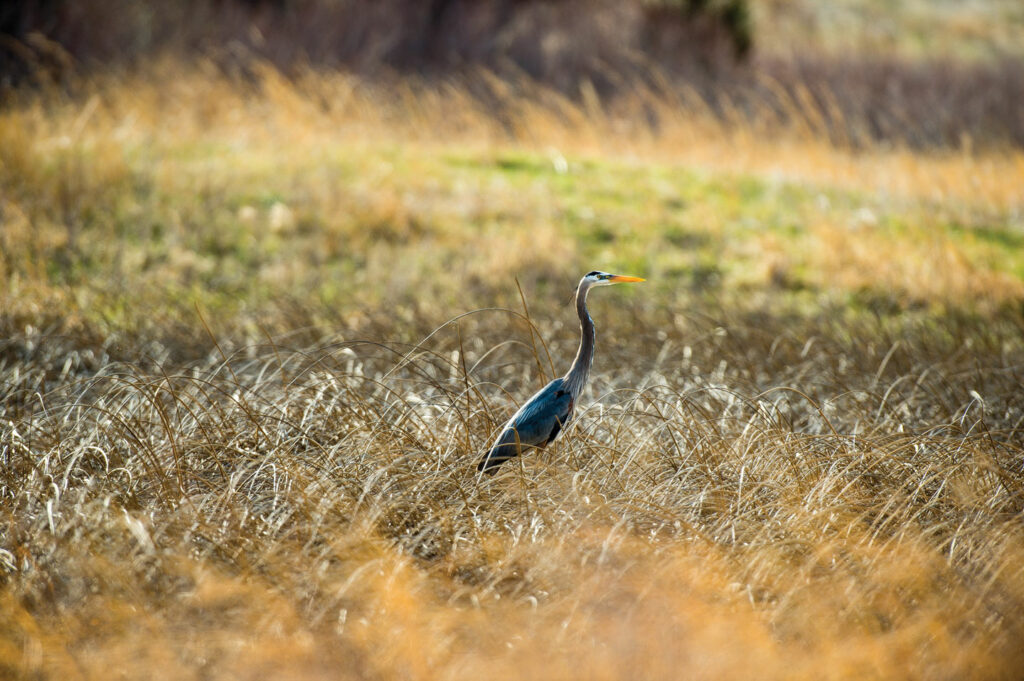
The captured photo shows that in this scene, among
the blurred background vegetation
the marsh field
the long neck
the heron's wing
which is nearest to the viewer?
the marsh field

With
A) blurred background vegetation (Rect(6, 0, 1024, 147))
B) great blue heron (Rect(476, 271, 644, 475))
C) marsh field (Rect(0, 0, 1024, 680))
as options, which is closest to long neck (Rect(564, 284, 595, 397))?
great blue heron (Rect(476, 271, 644, 475))

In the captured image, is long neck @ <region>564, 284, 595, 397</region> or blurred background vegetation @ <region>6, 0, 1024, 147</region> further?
blurred background vegetation @ <region>6, 0, 1024, 147</region>

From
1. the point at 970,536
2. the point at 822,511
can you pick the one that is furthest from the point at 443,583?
the point at 970,536

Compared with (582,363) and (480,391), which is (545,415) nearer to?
(582,363)

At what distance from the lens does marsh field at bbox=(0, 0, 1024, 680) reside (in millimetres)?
2252

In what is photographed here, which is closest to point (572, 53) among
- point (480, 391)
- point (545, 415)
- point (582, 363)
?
point (480, 391)

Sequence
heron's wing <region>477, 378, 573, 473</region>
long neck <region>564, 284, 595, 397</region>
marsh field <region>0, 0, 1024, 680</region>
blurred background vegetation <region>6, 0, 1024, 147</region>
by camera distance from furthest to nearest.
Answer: blurred background vegetation <region>6, 0, 1024, 147</region>
long neck <region>564, 284, 595, 397</region>
heron's wing <region>477, 378, 573, 473</region>
marsh field <region>0, 0, 1024, 680</region>

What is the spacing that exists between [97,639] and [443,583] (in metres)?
0.86

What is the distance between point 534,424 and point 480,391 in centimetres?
91

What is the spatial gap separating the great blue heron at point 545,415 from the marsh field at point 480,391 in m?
0.06

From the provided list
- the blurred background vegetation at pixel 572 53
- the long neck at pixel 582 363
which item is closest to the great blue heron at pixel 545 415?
the long neck at pixel 582 363

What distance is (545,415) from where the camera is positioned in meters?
2.83

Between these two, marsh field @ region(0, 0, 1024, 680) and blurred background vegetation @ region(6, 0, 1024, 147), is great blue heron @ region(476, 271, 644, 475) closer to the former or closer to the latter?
marsh field @ region(0, 0, 1024, 680)

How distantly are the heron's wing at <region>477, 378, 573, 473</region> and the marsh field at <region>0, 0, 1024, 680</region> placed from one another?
60 millimetres
